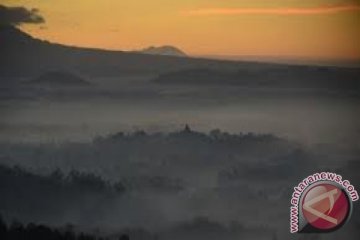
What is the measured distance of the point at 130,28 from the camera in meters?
2.40

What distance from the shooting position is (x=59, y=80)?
2.39 metres

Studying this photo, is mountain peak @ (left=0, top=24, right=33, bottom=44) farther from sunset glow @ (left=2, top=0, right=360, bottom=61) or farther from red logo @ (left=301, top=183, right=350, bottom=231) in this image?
red logo @ (left=301, top=183, right=350, bottom=231)

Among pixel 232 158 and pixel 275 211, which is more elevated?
pixel 232 158

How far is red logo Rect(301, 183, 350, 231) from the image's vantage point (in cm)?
242

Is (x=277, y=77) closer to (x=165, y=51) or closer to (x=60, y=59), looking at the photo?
(x=165, y=51)

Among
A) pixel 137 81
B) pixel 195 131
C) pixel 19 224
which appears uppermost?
pixel 137 81

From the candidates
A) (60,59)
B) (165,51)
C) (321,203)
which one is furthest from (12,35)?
(321,203)

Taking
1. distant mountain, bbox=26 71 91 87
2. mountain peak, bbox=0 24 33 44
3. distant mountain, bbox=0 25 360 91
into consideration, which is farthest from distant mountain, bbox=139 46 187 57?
mountain peak, bbox=0 24 33 44

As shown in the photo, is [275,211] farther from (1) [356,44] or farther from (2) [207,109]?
(1) [356,44]

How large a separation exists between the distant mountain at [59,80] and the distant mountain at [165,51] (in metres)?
0.28

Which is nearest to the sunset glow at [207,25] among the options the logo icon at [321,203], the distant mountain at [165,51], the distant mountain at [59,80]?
the distant mountain at [165,51]

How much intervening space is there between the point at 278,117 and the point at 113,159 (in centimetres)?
71

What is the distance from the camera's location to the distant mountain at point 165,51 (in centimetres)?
238

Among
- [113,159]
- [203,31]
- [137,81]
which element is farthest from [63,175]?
[203,31]
